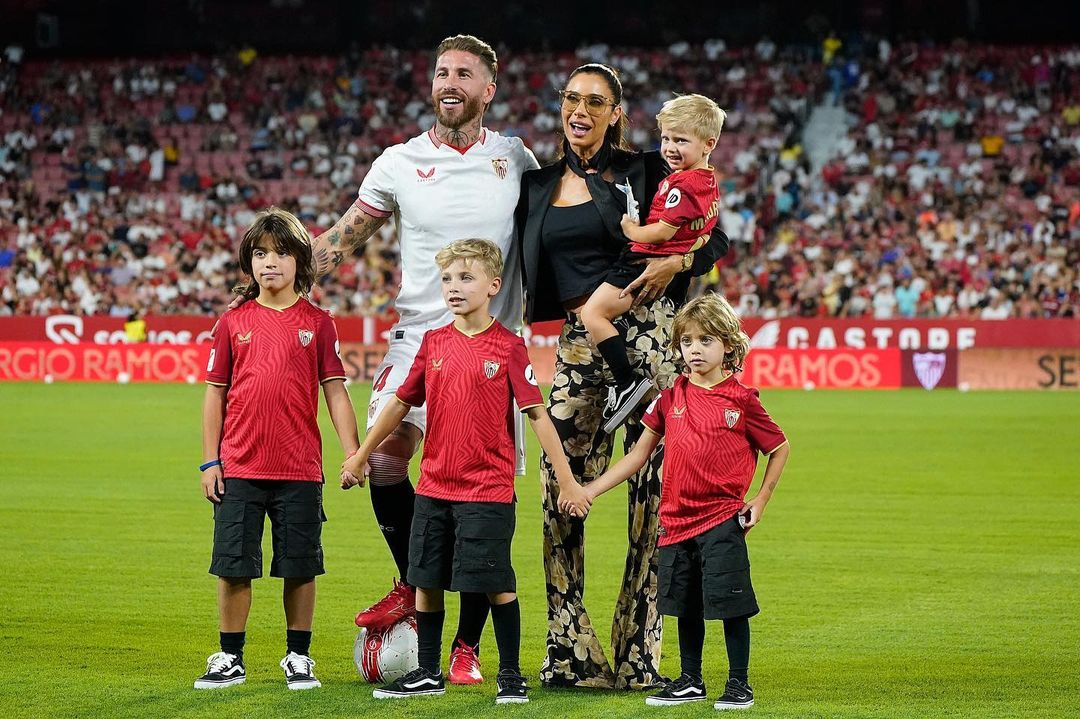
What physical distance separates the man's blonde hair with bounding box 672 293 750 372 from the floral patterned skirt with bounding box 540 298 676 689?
362 mm

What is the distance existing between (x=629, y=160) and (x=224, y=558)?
2282 millimetres

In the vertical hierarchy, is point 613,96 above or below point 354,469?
above

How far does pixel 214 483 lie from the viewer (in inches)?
231

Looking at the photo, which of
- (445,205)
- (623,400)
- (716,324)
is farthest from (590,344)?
(445,205)

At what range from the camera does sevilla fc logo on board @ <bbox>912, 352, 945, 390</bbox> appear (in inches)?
992

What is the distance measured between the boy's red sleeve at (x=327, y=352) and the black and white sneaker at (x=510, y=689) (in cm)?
137

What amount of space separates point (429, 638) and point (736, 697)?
120 cm

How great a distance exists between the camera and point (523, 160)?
6.48m

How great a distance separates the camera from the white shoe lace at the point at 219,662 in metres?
5.87

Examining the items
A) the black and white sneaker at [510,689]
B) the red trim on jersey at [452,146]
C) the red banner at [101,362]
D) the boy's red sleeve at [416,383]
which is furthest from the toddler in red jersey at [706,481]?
the red banner at [101,362]

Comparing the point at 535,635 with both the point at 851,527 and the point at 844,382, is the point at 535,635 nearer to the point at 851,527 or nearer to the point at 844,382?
the point at 851,527

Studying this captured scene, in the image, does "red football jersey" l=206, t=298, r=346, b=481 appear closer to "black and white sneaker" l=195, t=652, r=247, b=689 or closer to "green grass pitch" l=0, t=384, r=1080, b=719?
"black and white sneaker" l=195, t=652, r=247, b=689

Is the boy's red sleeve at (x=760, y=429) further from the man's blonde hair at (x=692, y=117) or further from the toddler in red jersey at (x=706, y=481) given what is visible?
the man's blonde hair at (x=692, y=117)

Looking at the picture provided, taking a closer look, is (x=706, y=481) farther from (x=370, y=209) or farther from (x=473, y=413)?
(x=370, y=209)
